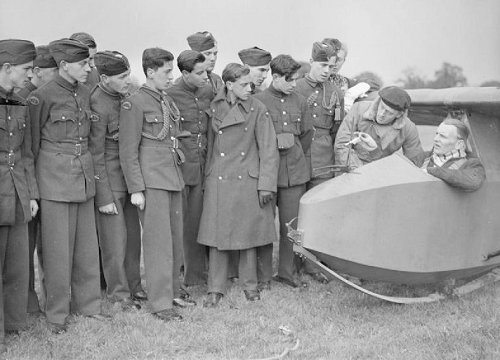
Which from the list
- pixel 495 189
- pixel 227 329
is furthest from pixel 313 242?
pixel 495 189

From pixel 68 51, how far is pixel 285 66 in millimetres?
1909

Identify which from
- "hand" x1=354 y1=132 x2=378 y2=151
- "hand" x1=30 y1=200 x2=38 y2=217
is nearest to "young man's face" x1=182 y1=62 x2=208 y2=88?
"hand" x1=354 y1=132 x2=378 y2=151

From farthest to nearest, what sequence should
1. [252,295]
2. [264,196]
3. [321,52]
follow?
[321,52] → [252,295] → [264,196]

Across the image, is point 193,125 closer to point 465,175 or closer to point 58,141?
point 58,141

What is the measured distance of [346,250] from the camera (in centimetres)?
493

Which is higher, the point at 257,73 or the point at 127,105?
the point at 257,73

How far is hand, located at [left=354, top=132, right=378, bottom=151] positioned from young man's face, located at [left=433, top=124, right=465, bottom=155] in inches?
21.2

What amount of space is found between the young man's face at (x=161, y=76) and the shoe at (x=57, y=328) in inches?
76.7

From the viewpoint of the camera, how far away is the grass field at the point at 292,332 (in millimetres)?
4711

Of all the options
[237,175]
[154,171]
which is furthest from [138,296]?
[237,175]

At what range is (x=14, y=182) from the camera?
4660 mm

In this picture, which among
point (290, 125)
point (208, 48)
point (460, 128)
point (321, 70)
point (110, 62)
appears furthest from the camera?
point (208, 48)

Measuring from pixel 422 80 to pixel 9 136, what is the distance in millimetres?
9085

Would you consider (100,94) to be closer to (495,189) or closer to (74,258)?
(74,258)
